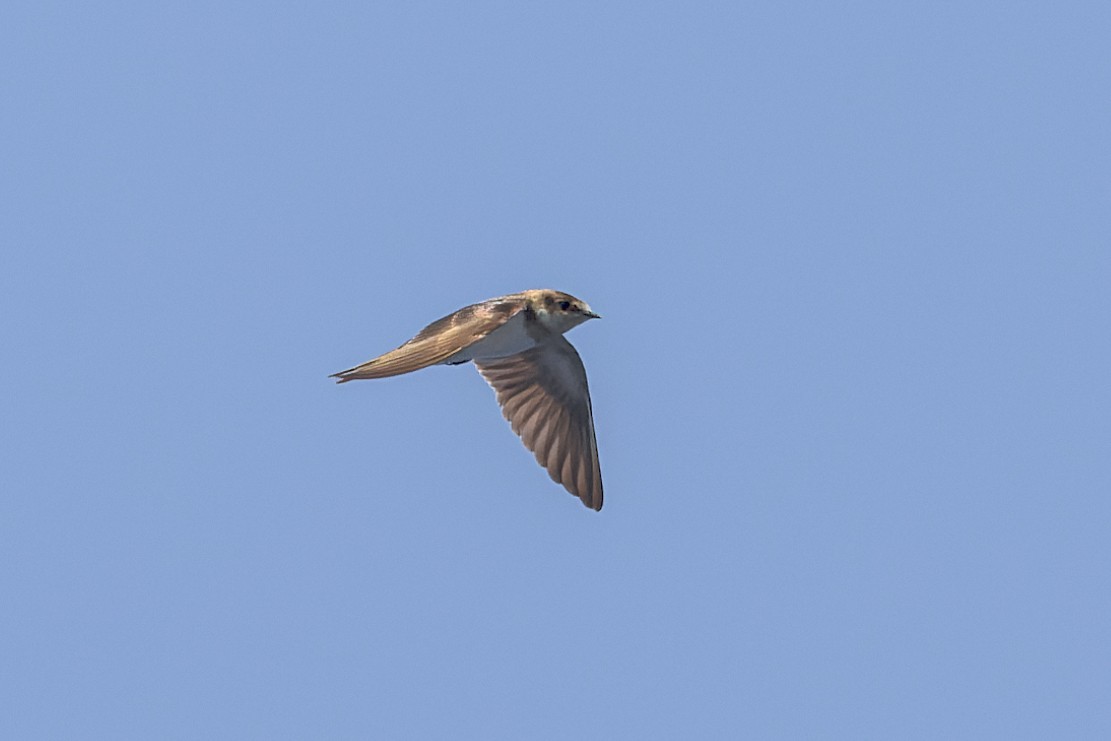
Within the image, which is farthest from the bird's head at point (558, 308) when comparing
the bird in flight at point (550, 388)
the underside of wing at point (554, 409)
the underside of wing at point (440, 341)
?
the underside of wing at point (554, 409)

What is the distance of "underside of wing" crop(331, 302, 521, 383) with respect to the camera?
15.4 metres

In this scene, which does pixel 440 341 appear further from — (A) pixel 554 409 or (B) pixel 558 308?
(A) pixel 554 409

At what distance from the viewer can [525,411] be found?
19609 mm

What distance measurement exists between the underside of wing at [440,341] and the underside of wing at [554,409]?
165 centimetres

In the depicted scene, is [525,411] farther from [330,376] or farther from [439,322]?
[330,376]

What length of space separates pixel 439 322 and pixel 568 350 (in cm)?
200

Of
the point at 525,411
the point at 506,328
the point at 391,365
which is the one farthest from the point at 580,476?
the point at 391,365

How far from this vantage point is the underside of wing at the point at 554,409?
19.4m

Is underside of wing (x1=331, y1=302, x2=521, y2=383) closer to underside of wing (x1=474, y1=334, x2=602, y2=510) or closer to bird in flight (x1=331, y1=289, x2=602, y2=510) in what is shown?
bird in flight (x1=331, y1=289, x2=602, y2=510)

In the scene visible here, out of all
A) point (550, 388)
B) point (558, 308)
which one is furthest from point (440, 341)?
point (550, 388)

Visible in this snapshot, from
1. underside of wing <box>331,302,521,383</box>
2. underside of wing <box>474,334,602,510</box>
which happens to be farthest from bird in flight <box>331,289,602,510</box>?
underside of wing <box>331,302,521,383</box>

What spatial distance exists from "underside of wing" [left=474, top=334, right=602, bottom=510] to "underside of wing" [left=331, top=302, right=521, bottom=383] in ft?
5.42

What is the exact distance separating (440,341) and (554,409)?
2.98m

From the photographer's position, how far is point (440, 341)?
1694 cm
